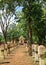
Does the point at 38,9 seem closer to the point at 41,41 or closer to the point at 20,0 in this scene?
the point at 20,0

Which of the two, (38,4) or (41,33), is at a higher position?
(38,4)

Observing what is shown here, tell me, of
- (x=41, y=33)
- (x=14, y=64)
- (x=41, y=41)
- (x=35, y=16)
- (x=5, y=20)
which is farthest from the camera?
(x=41, y=41)

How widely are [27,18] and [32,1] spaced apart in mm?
2173

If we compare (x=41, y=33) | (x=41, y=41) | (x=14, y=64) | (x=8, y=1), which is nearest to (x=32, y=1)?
(x=8, y=1)

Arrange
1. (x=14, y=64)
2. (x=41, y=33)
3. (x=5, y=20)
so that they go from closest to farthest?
(x=14, y=64) → (x=5, y=20) → (x=41, y=33)

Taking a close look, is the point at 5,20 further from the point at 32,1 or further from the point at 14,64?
the point at 14,64

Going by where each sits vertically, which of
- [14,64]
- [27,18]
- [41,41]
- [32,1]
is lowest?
[41,41]

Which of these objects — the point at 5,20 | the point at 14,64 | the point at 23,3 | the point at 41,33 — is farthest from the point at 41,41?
the point at 14,64

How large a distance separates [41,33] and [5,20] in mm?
22116

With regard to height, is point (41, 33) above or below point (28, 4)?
below

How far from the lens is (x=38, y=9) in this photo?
31484mm

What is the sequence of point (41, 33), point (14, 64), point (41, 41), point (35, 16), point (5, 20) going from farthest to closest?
point (41, 41)
point (41, 33)
point (5, 20)
point (35, 16)
point (14, 64)

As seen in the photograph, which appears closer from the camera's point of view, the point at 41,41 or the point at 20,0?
the point at 20,0

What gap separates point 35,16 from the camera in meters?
31.4
